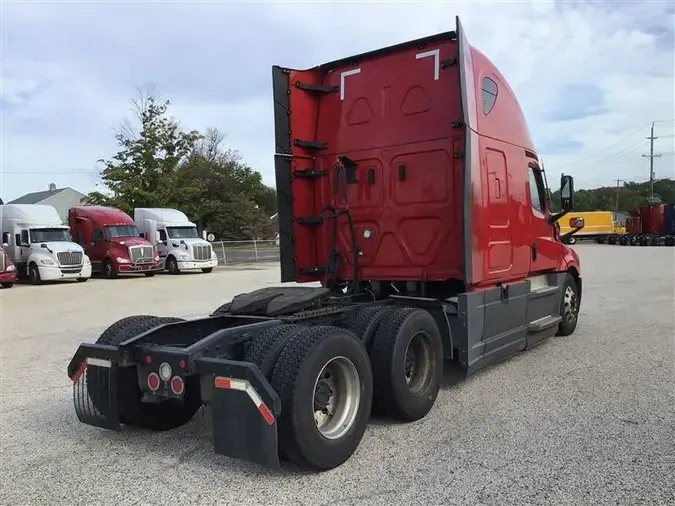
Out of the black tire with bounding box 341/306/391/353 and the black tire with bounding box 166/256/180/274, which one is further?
the black tire with bounding box 166/256/180/274

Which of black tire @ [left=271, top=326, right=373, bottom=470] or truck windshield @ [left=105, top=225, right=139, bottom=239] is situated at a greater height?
truck windshield @ [left=105, top=225, right=139, bottom=239]

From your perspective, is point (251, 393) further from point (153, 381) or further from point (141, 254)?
point (141, 254)

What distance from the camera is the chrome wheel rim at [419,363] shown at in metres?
5.27

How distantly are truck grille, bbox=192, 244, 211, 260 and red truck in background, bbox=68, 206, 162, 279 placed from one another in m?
1.66

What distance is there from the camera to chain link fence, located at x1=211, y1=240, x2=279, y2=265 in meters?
36.7

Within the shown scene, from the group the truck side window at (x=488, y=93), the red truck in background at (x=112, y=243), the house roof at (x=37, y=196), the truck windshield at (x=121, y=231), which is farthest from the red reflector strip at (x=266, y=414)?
the house roof at (x=37, y=196)

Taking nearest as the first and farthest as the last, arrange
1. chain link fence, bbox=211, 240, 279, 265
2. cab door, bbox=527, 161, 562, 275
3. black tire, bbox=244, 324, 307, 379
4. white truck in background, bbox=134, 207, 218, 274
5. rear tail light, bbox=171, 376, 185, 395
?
black tire, bbox=244, 324, 307, 379 → rear tail light, bbox=171, 376, 185, 395 → cab door, bbox=527, 161, 562, 275 → white truck in background, bbox=134, 207, 218, 274 → chain link fence, bbox=211, 240, 279, 265

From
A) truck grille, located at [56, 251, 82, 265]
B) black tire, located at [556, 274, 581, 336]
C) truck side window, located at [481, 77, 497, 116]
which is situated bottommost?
black tire, located at [556, 274, 581, 336]

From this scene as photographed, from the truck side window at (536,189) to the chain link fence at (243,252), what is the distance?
29.3m

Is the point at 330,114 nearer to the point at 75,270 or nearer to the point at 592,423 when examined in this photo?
the point at 592,423

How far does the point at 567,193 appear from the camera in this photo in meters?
8.11

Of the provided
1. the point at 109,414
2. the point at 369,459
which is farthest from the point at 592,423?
the point at 109,414

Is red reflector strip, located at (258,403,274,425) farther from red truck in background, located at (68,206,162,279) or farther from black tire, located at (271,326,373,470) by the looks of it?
red truck in background, located at (68,206,162,279)

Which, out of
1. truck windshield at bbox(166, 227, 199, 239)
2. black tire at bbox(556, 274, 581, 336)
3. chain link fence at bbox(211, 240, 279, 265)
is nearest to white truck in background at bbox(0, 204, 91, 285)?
truck windshield at bbox(166, 227, 199, 239)
